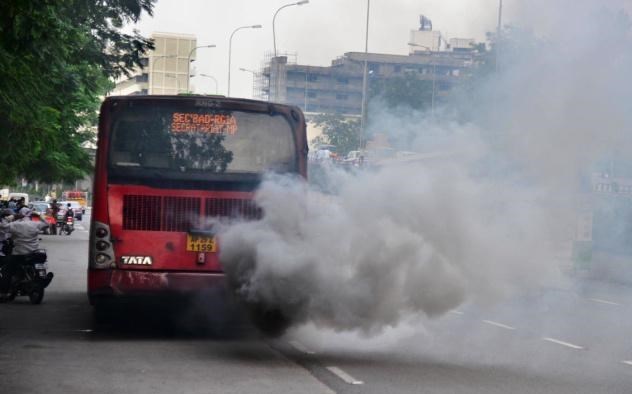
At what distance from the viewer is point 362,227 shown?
1256 cm

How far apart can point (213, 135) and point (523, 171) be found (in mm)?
3954

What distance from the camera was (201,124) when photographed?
47.1 ft

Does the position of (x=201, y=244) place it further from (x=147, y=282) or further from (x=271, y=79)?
(x=271, y=79)

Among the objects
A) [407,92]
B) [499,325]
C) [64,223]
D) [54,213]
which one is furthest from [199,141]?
[64,223]

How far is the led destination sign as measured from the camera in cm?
1433

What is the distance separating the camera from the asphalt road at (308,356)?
10.5 metres

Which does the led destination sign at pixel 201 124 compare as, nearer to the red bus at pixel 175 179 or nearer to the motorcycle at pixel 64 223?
the red bus at pixel 175 179

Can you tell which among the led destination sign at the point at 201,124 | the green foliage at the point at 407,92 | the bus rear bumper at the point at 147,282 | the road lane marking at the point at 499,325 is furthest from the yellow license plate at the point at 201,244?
the green foliage at the point at 407,92

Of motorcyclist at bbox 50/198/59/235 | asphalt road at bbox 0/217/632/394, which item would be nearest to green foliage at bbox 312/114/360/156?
motorcyclist at bbox 50/198/59/235

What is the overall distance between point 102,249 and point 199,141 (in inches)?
71.2

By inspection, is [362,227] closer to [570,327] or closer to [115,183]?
[115,183]

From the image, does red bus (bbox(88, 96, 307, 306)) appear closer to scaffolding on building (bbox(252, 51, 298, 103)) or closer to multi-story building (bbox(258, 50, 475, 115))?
multi-story building (bbox(258, 50, 475, 115))

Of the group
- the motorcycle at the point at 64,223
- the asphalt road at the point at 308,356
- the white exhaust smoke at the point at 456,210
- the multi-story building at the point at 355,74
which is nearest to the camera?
the asphalt road at the point at 308,356

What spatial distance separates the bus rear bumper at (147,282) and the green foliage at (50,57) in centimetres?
330
